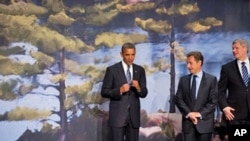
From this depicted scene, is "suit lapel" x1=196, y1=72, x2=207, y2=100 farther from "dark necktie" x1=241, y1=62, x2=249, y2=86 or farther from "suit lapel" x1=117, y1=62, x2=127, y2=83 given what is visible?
"suit lapel" x1=117, y1=62, x2=127, y2=83

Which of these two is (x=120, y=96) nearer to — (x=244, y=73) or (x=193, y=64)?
(x=193, y=64)

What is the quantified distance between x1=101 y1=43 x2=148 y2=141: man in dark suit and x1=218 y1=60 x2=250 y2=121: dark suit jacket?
2.37 ft

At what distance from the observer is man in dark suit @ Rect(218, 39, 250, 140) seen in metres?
3.83

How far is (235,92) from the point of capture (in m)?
3.87

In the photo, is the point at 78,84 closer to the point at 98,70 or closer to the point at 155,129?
the point at 98,70

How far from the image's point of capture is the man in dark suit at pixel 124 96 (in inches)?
152

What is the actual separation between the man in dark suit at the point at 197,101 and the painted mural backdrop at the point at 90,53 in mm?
832

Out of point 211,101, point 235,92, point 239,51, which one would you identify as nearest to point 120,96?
point 211,101

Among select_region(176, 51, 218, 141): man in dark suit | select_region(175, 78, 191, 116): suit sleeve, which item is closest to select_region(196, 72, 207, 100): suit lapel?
select_region(176, 51, 218, 141): man in dark suit

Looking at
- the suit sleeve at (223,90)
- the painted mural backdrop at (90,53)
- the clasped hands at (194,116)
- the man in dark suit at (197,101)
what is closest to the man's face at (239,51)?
the suit sleeve at (223,90)

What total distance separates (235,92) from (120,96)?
3.47 feet

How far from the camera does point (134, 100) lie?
3.95 metres

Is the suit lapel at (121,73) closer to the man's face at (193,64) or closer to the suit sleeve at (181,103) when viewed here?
the suit sleeve at (181,103)

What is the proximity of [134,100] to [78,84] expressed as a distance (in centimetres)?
79
